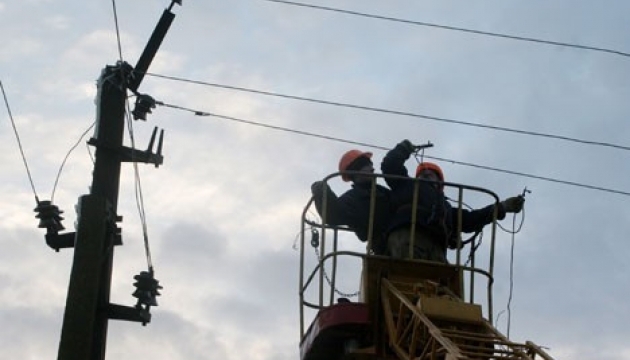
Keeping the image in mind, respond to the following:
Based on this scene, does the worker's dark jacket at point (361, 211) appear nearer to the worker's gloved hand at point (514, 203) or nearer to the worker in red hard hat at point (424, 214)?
the worker in red hard hat at point (424, 214)

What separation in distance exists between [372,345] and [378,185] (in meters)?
2.04

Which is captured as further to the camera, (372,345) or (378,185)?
(378,185)

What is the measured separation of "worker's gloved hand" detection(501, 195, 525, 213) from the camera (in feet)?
33.3

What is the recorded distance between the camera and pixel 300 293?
9.64 meters

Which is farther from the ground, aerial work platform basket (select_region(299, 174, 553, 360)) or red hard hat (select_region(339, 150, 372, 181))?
red hard hat (select_region(339, 150, 372, 181))

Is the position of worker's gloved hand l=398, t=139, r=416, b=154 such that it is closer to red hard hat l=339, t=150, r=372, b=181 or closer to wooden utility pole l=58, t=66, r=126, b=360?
red hard hat l=339, t=150, r=372, b=181

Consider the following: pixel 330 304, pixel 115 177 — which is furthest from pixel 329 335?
pixel 115 177

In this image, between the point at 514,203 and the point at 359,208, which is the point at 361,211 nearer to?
the point at 359,208

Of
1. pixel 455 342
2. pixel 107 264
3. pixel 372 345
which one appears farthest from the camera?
pixel 107 264

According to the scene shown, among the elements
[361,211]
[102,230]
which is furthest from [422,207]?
[102,230]

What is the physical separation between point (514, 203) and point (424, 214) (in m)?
0.94

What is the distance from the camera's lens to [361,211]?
10.2 meters

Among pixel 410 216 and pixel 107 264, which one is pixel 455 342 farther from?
pixel 107 264

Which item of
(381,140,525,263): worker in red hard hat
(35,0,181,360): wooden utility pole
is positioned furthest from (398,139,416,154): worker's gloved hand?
(35,0,181,360): wooden utility pole
